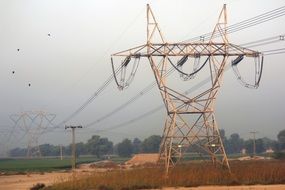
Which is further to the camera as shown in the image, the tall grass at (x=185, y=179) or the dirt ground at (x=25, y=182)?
the dirt ground at (x=25, y=182)

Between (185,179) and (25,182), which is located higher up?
(185,179)

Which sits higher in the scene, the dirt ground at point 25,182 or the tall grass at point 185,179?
the tall grass at point 185,179

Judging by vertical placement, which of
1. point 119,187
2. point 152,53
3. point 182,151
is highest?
point 152,53

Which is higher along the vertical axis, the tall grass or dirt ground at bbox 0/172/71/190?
the tall grass

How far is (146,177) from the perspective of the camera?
113 feet

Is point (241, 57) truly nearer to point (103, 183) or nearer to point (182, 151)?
point (182, 151)

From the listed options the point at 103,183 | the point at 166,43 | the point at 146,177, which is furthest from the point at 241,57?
the point at 103,183

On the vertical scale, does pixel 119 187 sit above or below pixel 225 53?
below

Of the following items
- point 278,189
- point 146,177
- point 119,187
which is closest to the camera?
point 278,189

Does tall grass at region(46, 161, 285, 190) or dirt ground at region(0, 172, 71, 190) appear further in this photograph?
dirt ground at region(0, 172, 71, 190)

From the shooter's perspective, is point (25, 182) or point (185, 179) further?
point (25, 182)

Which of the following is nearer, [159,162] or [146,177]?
[146,177]

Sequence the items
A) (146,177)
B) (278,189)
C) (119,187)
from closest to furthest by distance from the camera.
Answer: (278,189), (119,187), (146,177)

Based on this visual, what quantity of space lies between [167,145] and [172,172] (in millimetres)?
2404
